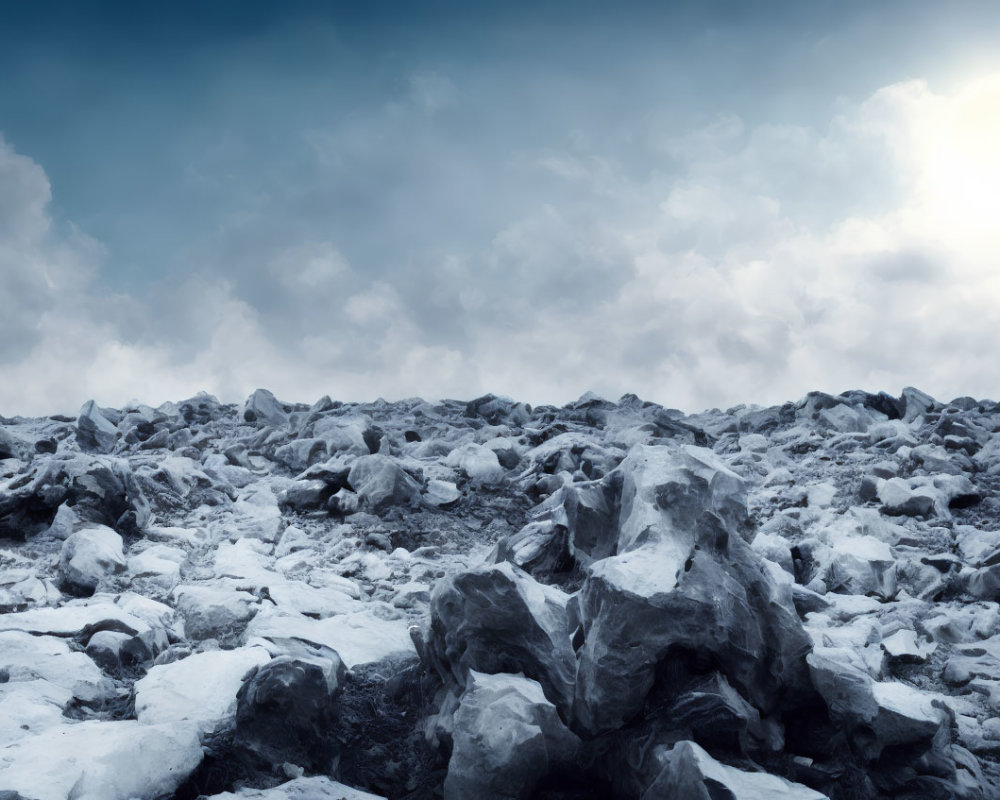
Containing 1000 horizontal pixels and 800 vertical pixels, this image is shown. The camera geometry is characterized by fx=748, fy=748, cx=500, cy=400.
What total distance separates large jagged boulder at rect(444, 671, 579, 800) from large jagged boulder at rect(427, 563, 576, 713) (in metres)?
0.27

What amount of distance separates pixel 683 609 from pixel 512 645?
3.30 feet

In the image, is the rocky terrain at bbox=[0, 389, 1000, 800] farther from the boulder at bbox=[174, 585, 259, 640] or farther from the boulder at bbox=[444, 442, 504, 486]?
the boulder at bbox=[444, 442, 504, 486]

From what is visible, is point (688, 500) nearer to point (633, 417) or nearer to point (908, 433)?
point (908, 433)

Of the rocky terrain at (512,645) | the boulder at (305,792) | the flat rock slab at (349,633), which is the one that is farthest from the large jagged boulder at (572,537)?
the boulder at (305,792)

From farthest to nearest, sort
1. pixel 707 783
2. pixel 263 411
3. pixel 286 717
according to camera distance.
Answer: pixel 263 411, pixel 286 717, pixel 707 783

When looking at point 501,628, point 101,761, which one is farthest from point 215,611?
point 501,628

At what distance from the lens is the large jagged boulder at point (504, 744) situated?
143 inches

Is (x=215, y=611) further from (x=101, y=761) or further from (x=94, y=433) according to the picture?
(x=94, y=433)

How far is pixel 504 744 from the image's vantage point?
362 centimetres

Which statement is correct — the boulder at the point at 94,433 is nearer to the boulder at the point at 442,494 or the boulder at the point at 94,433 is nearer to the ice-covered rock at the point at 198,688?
the boulder at the point at 442,494

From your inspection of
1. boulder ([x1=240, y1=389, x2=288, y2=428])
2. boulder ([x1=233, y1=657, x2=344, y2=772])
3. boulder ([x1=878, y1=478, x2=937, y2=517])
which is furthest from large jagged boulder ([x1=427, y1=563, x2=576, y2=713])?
boulder ([x1=240, y1=389, x2=288, y2=428])

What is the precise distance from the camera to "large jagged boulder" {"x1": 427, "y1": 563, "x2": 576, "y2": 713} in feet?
13.6

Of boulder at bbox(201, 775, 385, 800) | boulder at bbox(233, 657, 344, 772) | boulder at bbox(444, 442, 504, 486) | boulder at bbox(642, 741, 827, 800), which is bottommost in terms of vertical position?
boulder at bbox(201, 775, 385, 800)

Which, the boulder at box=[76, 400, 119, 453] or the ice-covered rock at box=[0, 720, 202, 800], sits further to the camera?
the boulder at box=[76, 400, 119, 453]
